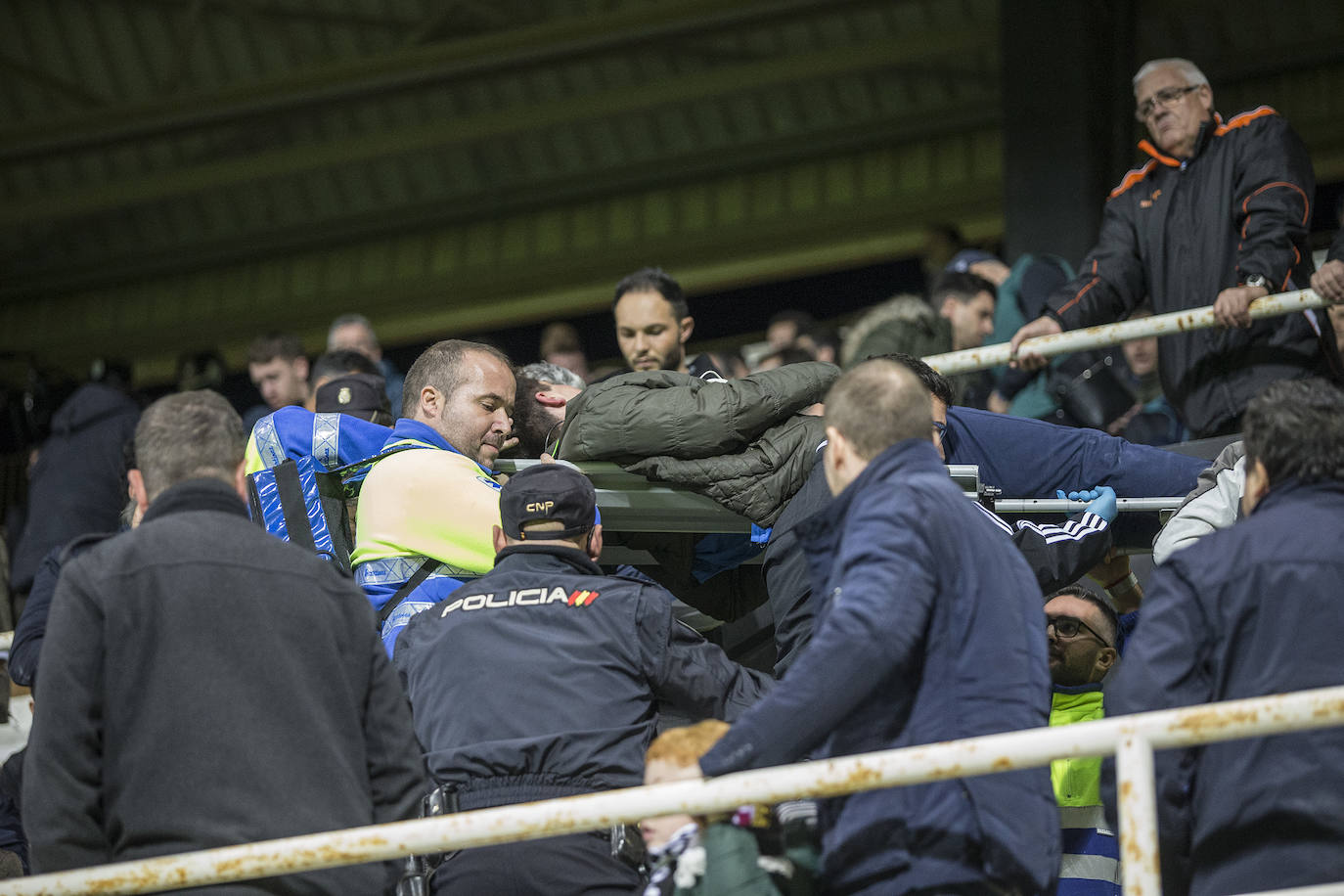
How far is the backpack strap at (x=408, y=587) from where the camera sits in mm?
4766

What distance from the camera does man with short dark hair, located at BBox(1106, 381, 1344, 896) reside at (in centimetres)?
321

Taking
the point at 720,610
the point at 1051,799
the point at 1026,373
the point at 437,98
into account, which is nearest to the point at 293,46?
the point at 437,98

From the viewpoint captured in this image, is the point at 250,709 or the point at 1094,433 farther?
the point at 1094,433

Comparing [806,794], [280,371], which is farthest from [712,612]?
[280,371]

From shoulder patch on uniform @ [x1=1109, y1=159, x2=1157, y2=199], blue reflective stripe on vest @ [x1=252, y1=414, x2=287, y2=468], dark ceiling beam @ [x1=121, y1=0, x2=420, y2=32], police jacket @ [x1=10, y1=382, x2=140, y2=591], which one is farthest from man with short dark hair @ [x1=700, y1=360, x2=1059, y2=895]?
dark ceiling beam @ [x1=121, y1=0, x2=420, y2=32]

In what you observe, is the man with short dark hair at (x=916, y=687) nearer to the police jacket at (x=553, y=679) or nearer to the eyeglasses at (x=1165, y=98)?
the police jacket at (x=553, y=679)

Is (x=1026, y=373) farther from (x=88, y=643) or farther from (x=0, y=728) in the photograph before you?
(x=88, y=643)

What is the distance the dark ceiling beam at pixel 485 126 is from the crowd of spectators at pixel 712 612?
661 cm

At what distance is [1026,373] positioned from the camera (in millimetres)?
7660

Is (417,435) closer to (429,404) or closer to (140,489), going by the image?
(429,404)

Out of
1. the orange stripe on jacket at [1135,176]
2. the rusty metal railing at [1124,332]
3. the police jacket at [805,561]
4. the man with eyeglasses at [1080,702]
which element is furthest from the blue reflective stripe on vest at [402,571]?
the orange stripe on jacket at [1135,176]

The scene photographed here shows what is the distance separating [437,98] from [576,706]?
11540 mm

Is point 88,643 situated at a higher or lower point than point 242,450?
lower

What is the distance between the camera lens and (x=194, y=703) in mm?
3279
